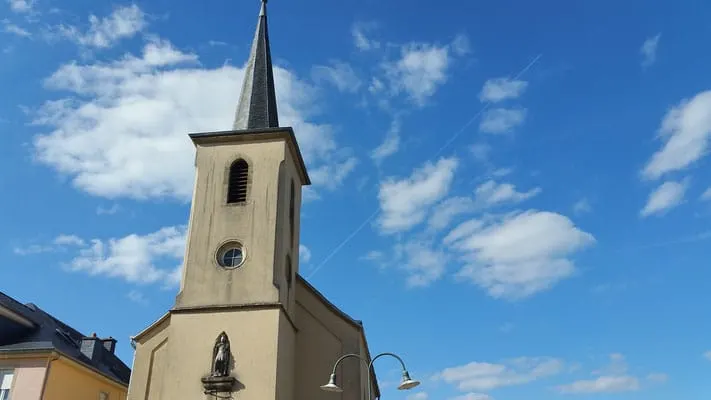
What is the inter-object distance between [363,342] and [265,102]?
9148 mm

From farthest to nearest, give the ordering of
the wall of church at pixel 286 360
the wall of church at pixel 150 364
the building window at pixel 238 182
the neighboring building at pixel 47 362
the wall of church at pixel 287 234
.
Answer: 1. the neighboring building at pixel 47 362
2. the building window at pixel 238 182
3. the wall of church at pixel 287 234
4. the wall of church at pixel 150 364
5. the wall of church at pixel 286 360

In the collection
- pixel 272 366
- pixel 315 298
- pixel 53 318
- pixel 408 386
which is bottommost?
pixel 408 386

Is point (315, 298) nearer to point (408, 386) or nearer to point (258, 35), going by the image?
point (408, 386)

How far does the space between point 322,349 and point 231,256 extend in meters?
4.06

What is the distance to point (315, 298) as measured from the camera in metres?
20.2

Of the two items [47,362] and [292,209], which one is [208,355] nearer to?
[292,209]

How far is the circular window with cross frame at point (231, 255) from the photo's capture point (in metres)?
18.6

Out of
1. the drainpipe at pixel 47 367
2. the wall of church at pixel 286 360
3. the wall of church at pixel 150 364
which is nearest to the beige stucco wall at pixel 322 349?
the wall of church at pixel 286 360

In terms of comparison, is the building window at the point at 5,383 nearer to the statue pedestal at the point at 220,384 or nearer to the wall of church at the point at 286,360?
the statue pedestal at the point at 220,384

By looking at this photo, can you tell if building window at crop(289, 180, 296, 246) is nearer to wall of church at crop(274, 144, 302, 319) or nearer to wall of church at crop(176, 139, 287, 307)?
wall of church at crop(274, 144, 302, 319)

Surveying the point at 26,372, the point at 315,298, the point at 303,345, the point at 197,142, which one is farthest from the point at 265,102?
the point at 26,372

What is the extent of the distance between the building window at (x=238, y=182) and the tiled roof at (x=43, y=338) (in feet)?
28.0

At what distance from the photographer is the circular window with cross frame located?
61.1ft

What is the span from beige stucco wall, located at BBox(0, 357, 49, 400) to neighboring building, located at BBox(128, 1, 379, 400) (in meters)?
4.95
